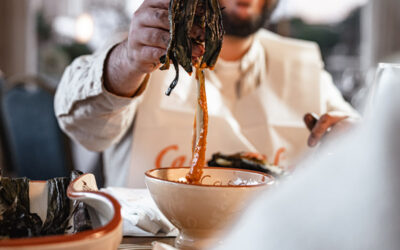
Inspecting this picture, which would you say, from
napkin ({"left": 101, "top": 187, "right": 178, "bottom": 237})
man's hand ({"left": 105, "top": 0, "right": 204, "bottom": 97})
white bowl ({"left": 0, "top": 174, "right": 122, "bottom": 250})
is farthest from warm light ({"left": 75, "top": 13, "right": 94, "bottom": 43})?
white bowl ({"left": 0, "top": 174, "right": 122, "bottom": 250})

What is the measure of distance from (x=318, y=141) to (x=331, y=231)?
657mm

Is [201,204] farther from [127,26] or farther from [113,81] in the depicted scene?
[127,26]

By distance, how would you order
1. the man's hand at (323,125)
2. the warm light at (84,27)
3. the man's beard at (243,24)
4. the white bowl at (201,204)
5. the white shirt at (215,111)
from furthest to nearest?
the warm light at (84,27)
the man's beard at (243,24)
the white shirt at (215,111)
the man's hand at (323,125)
the white bowl at (201,204)

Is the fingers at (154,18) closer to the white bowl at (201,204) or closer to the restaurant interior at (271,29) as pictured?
the white bowl at (201,204)

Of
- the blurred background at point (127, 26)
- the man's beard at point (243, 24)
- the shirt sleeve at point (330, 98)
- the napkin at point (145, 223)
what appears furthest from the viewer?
the blurred background at point (127, 26)

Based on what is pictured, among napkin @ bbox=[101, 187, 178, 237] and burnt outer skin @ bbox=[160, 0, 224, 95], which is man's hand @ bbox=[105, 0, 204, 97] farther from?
napkin @ bbox=[101, 187, 178, 237]

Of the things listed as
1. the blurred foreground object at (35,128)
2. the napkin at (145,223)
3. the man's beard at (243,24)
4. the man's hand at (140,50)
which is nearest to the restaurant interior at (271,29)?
the blurred foreground object at (35,128)

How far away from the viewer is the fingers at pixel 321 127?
2.87 ft

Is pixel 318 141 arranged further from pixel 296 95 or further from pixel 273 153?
pixel 296 95

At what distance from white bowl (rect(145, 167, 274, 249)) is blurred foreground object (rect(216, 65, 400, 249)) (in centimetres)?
18

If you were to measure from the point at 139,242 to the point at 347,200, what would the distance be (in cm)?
35

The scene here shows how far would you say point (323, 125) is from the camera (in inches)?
34.6

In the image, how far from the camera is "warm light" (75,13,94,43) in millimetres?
4945

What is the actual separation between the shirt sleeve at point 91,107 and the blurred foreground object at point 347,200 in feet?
2.35
